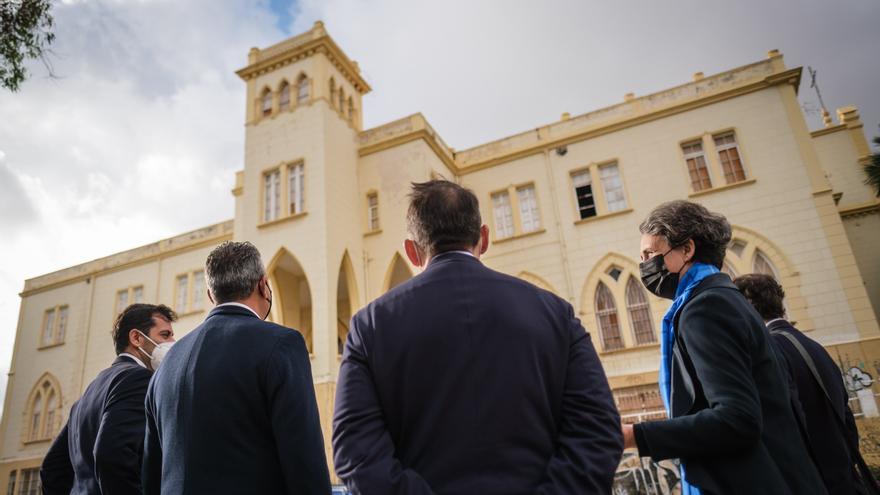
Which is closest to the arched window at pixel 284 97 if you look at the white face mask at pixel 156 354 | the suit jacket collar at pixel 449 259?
the white face mask at pixel 156 354

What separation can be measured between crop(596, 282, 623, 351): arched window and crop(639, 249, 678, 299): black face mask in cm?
1323

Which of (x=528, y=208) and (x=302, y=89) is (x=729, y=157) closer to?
(x=528, y=208)

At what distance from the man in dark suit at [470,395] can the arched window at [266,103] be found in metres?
18.0

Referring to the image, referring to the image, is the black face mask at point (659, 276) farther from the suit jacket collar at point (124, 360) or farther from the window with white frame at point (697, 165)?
the window with white frame at point (697, 165)

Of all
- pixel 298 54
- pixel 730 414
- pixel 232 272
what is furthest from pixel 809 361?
pixel 298 54

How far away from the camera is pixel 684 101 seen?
16609 mm

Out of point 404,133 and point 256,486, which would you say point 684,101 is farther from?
point 256,486

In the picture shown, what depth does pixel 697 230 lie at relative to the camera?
109 inches

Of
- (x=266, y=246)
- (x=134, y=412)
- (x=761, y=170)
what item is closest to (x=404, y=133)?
(x=266, y=246)

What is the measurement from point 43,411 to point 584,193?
24876mm

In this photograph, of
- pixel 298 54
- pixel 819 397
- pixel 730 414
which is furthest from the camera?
pixel 298 54

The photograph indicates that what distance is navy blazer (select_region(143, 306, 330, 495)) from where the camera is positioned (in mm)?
2162

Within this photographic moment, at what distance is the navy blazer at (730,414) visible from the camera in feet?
7.16

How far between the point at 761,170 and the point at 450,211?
16123mm
